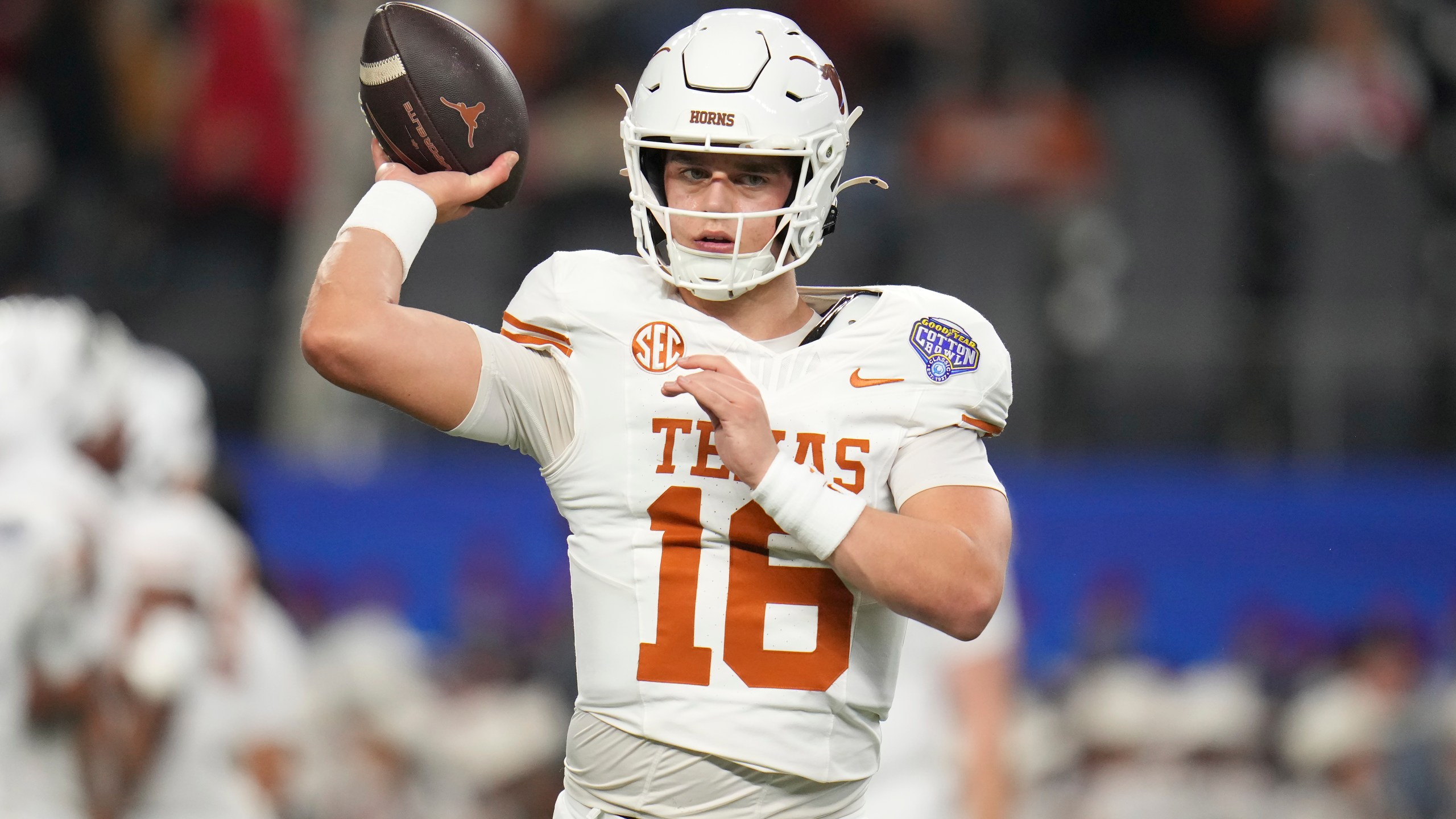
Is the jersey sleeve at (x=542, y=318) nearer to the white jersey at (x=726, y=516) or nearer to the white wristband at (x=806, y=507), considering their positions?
the white jersey at (x=726, y=516)

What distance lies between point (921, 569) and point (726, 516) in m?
0.32

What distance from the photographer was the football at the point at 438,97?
2742 mm

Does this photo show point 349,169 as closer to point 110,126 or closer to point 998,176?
point 110,126

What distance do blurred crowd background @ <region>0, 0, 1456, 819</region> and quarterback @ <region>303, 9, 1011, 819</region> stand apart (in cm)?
339

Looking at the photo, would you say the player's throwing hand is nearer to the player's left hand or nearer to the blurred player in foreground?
the player's left hand

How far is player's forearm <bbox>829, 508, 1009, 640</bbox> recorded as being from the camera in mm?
2428

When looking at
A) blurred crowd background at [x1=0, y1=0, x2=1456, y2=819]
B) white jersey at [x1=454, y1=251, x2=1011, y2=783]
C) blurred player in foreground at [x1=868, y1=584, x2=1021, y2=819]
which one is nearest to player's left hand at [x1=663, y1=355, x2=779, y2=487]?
white jersey at [x1=454, y1=251, x2=1011, y2=783]

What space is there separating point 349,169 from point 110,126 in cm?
146

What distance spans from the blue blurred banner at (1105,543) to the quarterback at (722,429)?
4.18 metres

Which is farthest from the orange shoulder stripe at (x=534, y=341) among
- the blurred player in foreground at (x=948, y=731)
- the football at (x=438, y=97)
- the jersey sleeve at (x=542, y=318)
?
the blurred player in foreground at (x=948, y=731)

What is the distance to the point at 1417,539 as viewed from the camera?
663 centimetres

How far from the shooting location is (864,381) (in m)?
2.66

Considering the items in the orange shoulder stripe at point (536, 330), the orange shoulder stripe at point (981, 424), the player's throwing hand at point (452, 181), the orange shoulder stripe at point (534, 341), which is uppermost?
the player's throwing hand at point (452, 181)

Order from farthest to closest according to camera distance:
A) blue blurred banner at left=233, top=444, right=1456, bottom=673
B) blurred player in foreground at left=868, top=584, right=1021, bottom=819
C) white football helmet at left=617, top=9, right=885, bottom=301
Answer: blue blurred banner at left=233, top=444, right=1456, bottom=673, blurred player in foreground at left=868, top=584, right=1021, bottom=819, white football helmet at left=617, top=9, right=885, bottom=301
